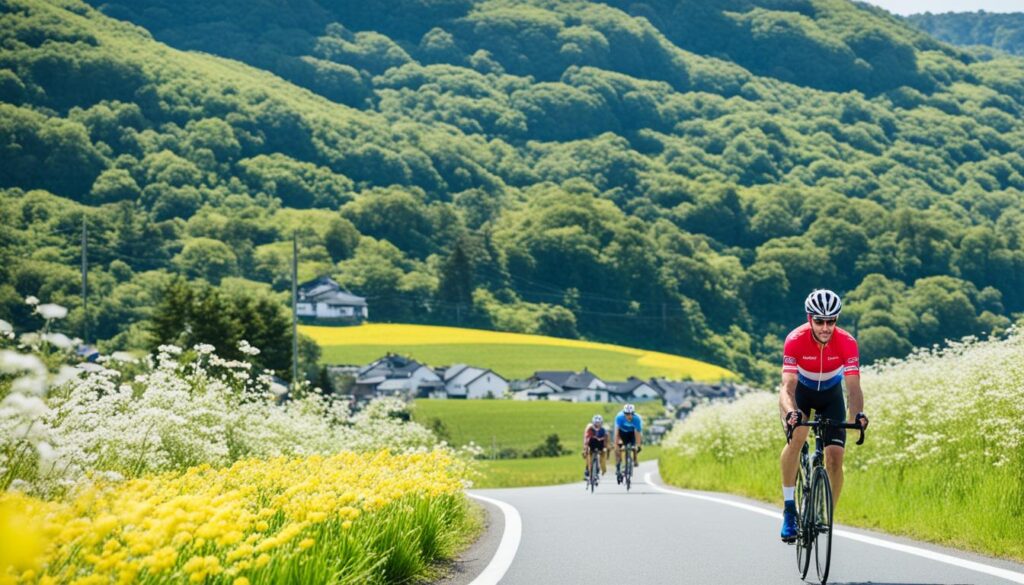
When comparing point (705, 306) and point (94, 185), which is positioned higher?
point (94, 185)

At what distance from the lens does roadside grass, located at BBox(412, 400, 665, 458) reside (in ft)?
265

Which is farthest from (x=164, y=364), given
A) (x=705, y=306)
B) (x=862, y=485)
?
(x=705, y=306)

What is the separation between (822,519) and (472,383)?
104238 mm

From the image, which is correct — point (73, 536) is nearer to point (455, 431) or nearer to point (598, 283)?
point (455, 431)

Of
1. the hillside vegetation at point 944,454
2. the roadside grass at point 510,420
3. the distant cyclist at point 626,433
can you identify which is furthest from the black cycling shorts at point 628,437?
the roadside grass at point 510,420

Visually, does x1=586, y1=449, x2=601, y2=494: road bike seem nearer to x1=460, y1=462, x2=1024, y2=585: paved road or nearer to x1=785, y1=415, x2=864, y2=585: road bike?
x1=460, y1=462, x2=1024, y2=585: paved road

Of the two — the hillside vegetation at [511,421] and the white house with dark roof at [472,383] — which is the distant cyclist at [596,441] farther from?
the white house with dark roof at [472,383]

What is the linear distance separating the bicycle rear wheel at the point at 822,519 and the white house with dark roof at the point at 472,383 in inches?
3931

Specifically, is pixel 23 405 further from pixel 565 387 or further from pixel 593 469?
pixel 565 387

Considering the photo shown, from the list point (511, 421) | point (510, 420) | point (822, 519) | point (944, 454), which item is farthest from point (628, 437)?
point (510, 420)

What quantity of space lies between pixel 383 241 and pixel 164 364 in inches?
5683

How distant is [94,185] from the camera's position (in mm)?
166875

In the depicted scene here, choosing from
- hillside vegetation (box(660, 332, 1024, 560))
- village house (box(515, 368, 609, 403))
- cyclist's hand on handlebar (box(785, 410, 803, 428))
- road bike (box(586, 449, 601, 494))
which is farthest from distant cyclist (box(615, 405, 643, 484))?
village house (box(515, 368, 609, 403))

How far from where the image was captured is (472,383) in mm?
112312
